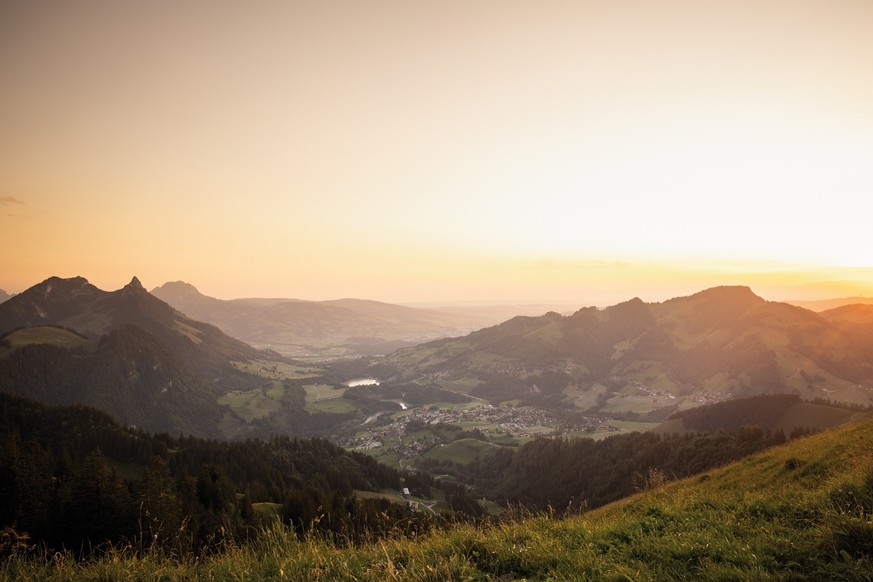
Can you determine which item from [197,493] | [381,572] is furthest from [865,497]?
[197,493]

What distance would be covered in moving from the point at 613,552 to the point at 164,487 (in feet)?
136

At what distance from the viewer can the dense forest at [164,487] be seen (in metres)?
26.4

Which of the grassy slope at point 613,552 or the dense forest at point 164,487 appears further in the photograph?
the dense forest at point 164,487

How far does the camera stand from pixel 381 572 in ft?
24.2

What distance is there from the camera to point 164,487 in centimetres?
3550

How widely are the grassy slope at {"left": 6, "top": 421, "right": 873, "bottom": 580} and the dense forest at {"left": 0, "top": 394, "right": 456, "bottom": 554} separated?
100 centimetres

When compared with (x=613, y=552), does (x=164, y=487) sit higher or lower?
lower

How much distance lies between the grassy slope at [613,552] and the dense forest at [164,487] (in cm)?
100

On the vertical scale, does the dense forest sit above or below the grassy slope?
below

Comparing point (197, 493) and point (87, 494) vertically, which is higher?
point (87, 494)

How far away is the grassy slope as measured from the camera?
7.12 metres

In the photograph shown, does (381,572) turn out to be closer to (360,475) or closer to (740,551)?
(740,551)

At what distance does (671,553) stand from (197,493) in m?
64.3

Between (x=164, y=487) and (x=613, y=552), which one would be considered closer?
(x=613, y=552)
